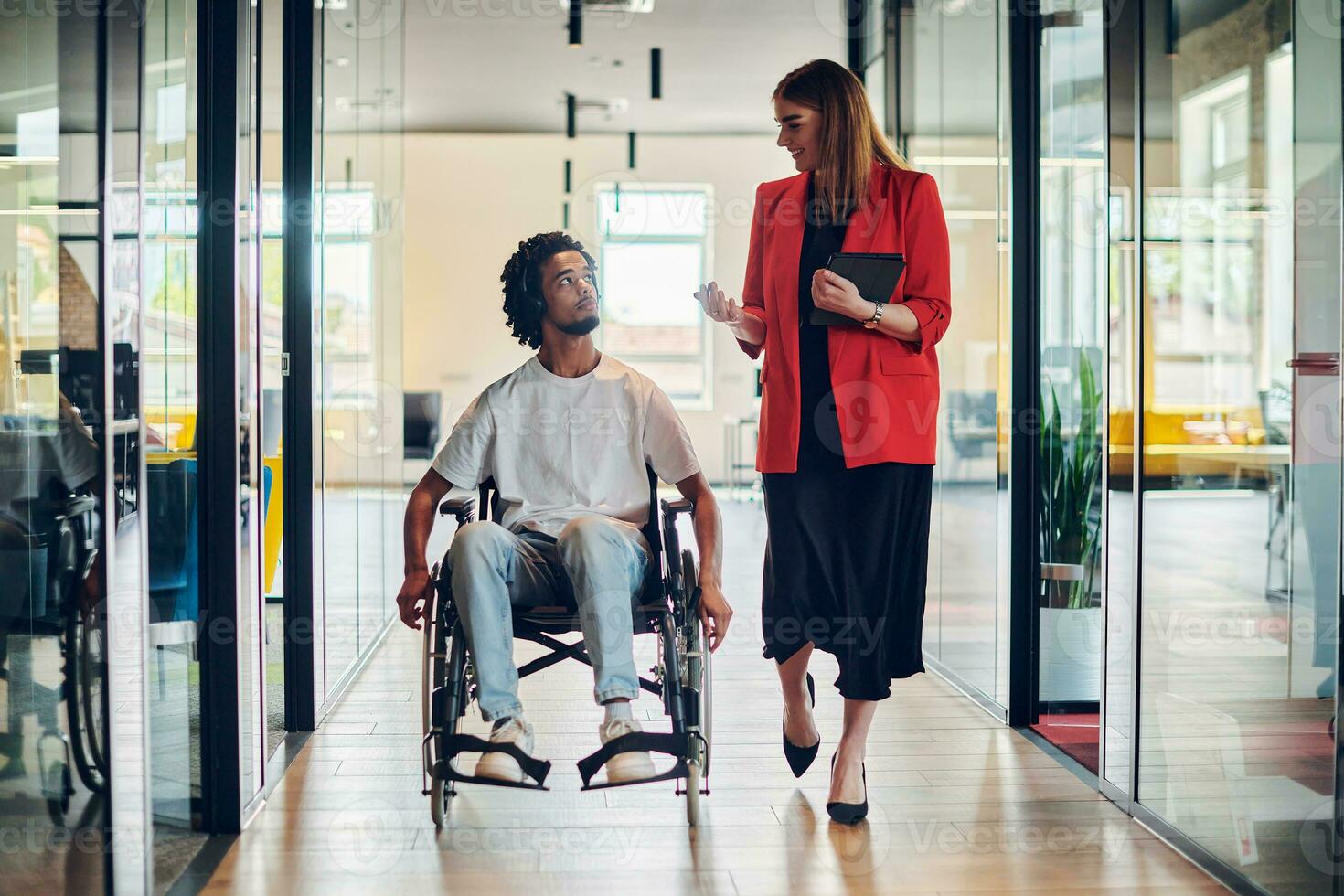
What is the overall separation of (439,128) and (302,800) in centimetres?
902

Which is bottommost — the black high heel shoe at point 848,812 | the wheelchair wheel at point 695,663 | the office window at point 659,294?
the black high heel shoe at point 848,812

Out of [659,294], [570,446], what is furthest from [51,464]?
[659,294]

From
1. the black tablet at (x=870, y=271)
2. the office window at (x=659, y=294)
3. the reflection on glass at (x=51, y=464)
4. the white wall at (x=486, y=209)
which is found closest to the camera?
the reflection on glass at (x=51, y=464)

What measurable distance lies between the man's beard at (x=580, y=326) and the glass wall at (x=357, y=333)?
922 mm

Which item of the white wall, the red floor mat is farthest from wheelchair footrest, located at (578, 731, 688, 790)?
the white wall

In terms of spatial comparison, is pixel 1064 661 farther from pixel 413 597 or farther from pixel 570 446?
pixel 413 597

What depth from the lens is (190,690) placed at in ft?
7.26

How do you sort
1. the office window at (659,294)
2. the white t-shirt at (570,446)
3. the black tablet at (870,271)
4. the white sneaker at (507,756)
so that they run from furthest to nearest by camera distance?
the office window at (659,294) < the white t-shirt at (570,446) < the black tablet at (870,271) < the white sneaker at (507,756)

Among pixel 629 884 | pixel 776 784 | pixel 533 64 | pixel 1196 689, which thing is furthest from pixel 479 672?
pixel 533 64

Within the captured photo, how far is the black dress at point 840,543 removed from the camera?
2.35 meters

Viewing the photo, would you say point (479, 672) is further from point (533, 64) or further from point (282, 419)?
point (533, 64)

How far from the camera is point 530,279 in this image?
8.41ft

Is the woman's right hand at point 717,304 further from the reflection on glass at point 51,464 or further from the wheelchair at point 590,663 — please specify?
the reflection on glass at point 51,464

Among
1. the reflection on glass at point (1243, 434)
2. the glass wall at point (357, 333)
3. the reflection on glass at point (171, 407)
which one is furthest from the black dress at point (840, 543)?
the glass wall at point (357, 333)
